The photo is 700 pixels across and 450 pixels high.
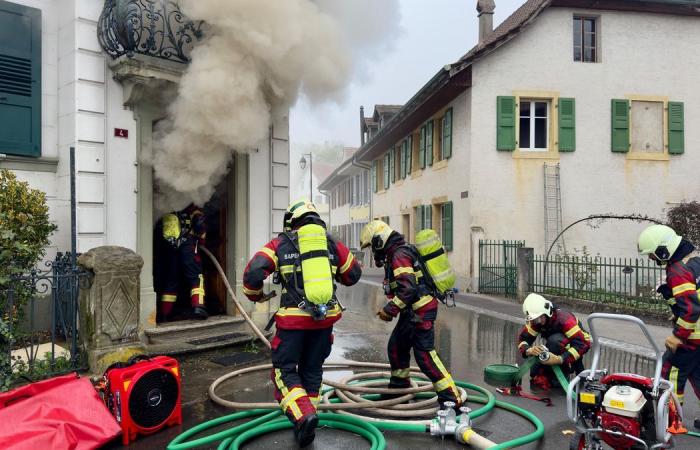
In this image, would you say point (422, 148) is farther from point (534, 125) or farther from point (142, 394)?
point (142, 394)

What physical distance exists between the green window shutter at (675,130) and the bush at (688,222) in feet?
7.49

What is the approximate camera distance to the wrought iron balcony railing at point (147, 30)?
19.8ft

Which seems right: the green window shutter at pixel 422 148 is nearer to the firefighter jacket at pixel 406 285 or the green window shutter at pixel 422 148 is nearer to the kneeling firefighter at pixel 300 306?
the firefighter jacket at pixel 406 285

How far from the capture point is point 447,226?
650 inches

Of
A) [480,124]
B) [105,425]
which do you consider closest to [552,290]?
[480,124]

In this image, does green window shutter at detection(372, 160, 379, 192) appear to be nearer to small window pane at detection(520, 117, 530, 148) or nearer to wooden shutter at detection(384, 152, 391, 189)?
wooden shutter at detection(384, 152, 391, 189)

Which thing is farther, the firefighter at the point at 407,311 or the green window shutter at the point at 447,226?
the green window shutter at the point at 447,226

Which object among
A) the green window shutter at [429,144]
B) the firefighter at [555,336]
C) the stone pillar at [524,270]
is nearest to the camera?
the firefighter at [555,336]

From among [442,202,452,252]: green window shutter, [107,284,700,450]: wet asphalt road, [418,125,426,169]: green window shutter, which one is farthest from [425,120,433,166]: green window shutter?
[107,284,700,450]: wet asphalt road

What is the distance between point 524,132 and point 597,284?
5.26 meters

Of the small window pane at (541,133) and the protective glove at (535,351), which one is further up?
the small window pane at (541,133)

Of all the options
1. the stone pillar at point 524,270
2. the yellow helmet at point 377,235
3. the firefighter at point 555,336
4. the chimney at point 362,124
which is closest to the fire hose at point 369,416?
the firefighter at point 555,336

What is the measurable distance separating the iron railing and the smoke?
1.79 metres

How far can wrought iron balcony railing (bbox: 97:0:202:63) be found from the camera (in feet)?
19.8
